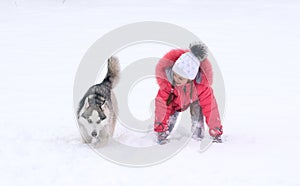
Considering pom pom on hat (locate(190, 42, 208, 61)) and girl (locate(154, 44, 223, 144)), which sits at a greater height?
pom pom on hat (locate(190, 42, 208, 61))

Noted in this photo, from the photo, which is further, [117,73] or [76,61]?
[76,61]

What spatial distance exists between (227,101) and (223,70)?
1.52 meters

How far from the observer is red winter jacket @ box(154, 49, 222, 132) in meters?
4.13

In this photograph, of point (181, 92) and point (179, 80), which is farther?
point (181, 92)

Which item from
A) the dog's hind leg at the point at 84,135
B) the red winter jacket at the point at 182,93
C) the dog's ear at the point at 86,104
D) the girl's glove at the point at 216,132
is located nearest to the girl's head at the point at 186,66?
the red winter jacket at the point at 182,93

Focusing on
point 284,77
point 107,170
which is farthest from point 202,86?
point 284,77

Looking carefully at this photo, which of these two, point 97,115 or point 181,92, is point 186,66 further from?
point 97,115

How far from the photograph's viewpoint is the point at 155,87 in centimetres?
609

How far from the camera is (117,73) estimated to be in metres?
4.45

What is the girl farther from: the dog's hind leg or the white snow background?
the dog's hind leg

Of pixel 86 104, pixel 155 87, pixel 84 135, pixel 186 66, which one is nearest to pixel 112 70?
pixel 86 104

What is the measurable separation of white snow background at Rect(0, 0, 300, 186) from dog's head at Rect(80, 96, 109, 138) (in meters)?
0.22

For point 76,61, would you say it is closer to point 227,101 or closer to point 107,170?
point 227,101

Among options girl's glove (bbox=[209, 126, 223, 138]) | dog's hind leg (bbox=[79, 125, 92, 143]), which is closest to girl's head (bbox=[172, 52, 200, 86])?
girl's glove (bbox=[209, 126, 223, 138])
